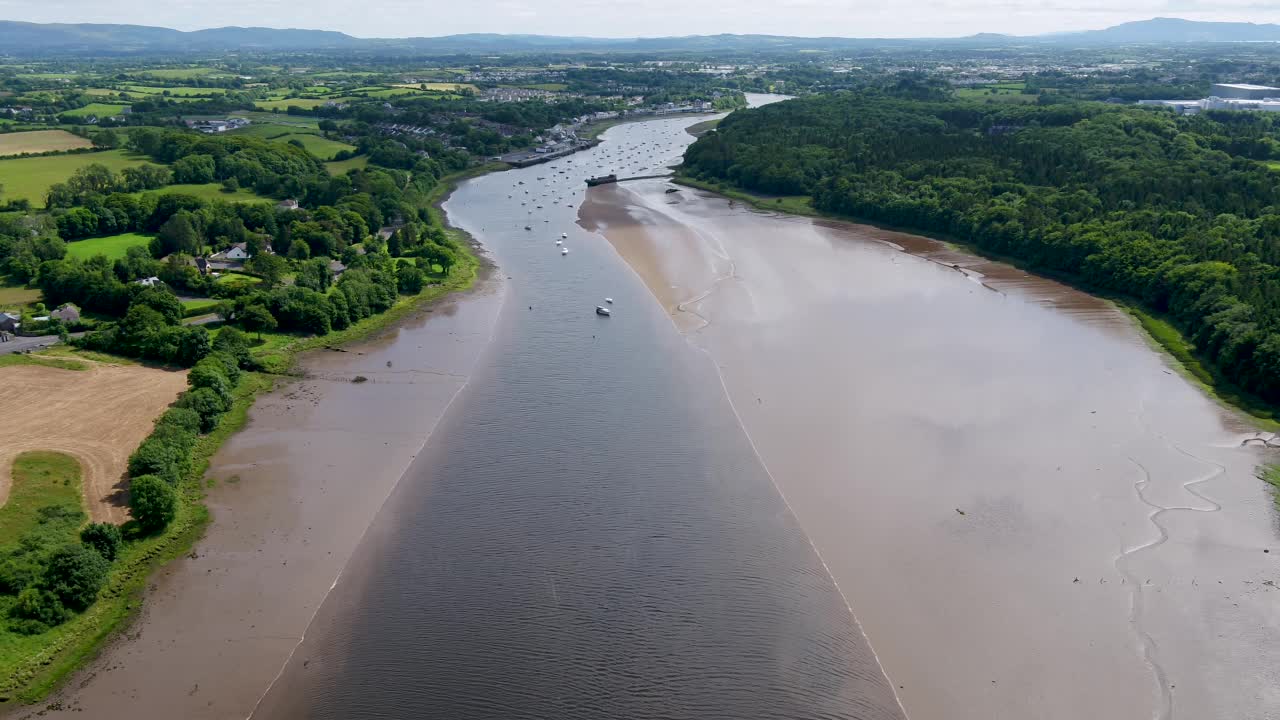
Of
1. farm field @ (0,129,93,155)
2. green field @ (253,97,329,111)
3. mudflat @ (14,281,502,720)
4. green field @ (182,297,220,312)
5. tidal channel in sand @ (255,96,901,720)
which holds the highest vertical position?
farm field @ (0,129,93,155)

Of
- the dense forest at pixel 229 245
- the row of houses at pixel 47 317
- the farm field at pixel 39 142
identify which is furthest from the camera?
the farm field at pixel 39 142

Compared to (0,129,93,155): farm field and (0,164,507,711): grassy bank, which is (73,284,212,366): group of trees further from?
(0,129,93,155): farm field

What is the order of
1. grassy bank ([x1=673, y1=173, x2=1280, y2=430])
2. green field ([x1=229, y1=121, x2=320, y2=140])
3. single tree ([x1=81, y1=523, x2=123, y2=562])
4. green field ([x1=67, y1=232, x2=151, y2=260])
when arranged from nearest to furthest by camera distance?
single tree ([x1=81, y1=523, x2=123, y2=562]) < grassy bank ([x1=673, y1=173, x2=1280, y2=430]) < green field ([x1=67, y1=232, x2=151, y2=260]) < green field ([x1=229, y1=121, x2=320, y2=140])

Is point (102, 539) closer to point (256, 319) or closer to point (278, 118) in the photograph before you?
point (256, 319)

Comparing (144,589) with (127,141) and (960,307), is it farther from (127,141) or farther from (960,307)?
(127,141)

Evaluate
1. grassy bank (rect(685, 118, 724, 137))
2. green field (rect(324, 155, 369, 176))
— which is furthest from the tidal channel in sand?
grassy bank (rect(685, 118, 724, 137))

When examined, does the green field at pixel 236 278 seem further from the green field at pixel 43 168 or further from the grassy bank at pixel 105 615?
the green field at pixel 43 168

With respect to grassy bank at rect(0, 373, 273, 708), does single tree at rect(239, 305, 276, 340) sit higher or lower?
higher

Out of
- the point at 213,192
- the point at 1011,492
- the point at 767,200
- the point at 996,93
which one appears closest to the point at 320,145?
the point at 213,192

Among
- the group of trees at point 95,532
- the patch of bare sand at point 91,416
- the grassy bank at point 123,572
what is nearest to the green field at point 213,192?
the grassy bank at point 123,572
